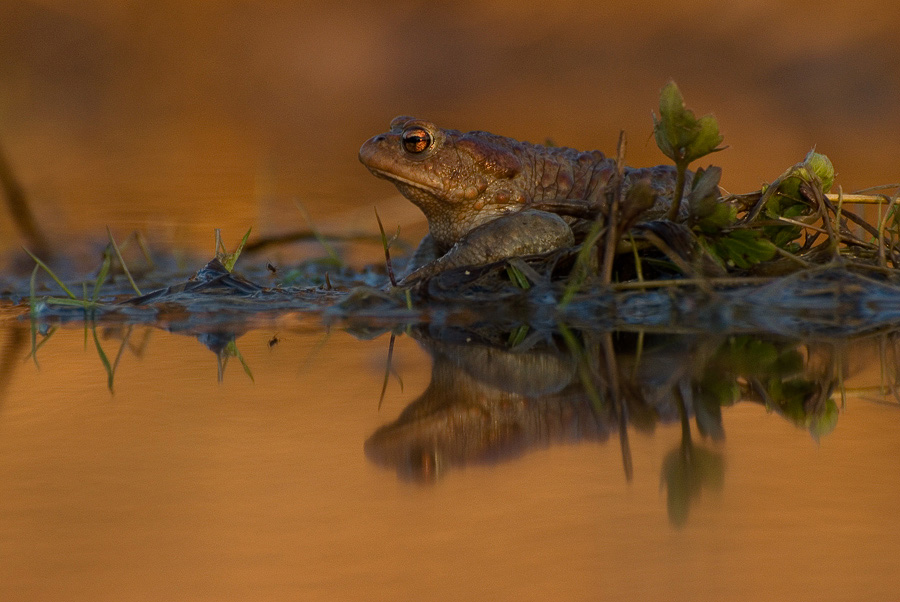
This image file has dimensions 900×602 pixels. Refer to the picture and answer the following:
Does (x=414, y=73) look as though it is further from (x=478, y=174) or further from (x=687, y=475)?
(x=687, y=475)

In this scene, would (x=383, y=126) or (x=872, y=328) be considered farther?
(x=383, y=126)

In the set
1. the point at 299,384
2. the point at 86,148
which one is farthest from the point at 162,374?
the point at 86,148

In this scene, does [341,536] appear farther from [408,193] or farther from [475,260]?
[408,193]

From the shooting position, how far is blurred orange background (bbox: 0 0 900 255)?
39.2 feet

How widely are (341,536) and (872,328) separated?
6.75ft

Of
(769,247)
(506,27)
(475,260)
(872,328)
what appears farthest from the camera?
(506,27)

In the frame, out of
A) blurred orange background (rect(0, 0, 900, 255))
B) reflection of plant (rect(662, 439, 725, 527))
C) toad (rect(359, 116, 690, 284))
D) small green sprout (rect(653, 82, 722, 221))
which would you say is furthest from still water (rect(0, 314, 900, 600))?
blurred orange background (rect(0, 0, 900, 255))

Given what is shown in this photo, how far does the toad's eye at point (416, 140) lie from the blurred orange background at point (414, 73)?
6008 mm

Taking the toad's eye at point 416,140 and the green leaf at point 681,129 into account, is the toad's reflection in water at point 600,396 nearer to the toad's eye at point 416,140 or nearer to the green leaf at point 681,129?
the green leaf at point 681,129

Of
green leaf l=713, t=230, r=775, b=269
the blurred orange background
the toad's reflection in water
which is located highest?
the blurred orange background

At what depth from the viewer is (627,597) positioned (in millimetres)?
1366

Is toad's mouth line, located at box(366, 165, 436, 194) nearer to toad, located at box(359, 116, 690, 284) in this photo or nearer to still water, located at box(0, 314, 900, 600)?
toad, located at box(359, 116, 690, 284)

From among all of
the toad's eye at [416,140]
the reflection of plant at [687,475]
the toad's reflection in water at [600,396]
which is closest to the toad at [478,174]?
the toad's eye at [416,140]

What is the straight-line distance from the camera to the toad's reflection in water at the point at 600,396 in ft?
6.61
